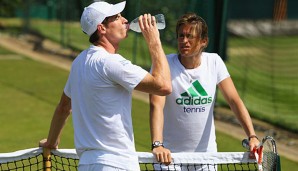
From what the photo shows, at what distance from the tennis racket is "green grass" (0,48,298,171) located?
4697mm

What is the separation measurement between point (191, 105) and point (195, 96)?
82mm

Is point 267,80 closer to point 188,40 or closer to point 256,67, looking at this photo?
point 256,67

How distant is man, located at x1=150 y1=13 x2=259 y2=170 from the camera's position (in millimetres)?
6039

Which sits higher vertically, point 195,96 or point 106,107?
point 106,107

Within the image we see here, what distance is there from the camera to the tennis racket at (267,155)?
214 inches

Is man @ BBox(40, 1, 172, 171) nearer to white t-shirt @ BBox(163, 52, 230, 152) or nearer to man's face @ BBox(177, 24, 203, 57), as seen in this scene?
man's face @ BBox(177, 24, 203, 57)

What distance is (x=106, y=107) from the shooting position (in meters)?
5.02

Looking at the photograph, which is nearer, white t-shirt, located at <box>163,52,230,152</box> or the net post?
the net post

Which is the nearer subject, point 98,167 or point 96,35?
point 98,167

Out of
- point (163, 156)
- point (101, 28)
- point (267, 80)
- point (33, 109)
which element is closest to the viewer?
point (101, 28)

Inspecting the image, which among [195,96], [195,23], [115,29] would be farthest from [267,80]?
[115,29]

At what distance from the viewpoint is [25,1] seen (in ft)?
83.8

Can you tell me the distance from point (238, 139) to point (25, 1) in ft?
50.0

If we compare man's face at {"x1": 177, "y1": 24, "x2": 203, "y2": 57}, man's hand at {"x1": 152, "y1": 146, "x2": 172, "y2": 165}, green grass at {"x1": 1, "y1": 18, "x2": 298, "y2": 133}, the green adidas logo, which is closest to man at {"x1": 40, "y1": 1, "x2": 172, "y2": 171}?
man's hand at {"x1": 152, "y1": 146, "x2": 172, "y2": 165}
